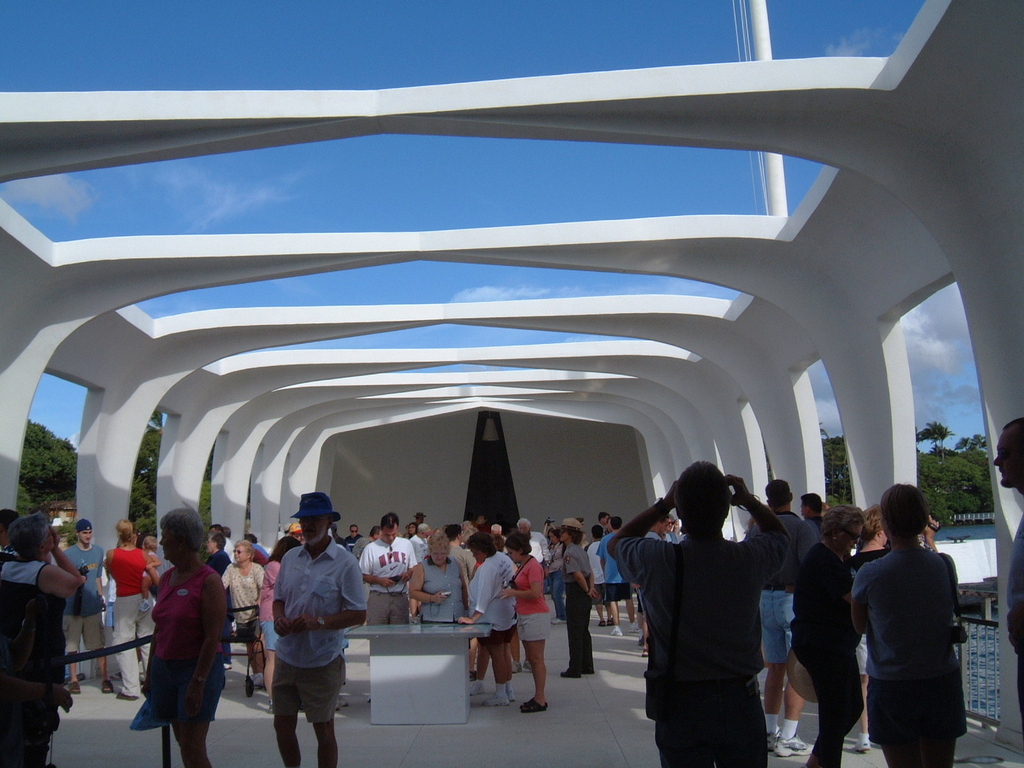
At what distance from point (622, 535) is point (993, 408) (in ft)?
15.9

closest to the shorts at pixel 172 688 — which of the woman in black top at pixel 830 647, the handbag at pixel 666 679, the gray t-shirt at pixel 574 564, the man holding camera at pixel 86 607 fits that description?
the handbag at pixel 666 679

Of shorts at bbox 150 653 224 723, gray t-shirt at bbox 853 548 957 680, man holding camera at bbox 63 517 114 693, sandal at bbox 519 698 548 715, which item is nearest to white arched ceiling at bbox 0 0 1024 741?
man holding camera at bbox 63 517 114 693

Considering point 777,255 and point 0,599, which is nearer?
point 0,599

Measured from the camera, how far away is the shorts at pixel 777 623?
565 cm

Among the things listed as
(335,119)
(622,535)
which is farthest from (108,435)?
(622,535)

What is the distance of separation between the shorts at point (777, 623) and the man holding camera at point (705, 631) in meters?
2.99

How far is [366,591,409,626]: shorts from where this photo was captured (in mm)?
7922

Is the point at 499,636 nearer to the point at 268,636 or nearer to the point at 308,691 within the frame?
the point at 268,636

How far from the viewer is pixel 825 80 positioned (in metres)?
6.20

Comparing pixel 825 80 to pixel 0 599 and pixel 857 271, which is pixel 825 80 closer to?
pixel 857 271

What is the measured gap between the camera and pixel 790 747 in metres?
5.52

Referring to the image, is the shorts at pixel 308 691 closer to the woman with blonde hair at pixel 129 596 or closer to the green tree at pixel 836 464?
the woman with blonde hair at pixel 129 596

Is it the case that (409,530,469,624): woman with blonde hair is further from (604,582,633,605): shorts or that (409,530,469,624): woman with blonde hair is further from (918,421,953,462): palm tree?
(918,421,953,462): palm tree

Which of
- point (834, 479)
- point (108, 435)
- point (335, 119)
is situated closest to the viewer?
point (335, 119)
